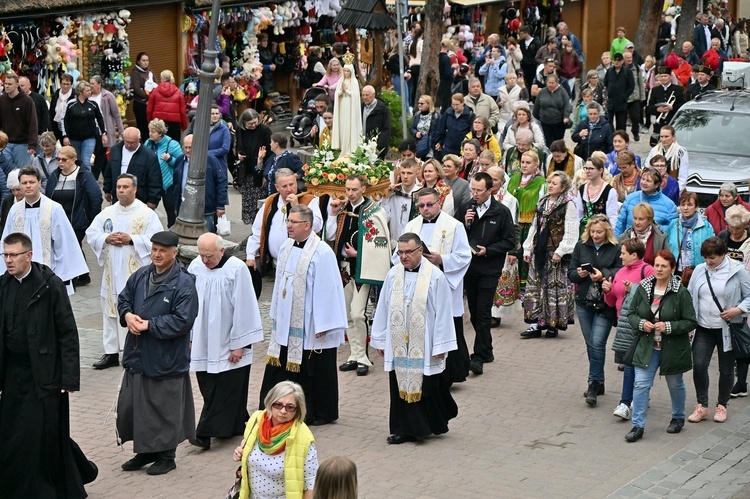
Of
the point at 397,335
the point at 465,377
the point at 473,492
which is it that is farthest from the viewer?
the point at 465,377

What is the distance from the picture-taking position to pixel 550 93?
74.4ft

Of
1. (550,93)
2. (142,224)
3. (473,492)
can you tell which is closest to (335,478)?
(473,492)

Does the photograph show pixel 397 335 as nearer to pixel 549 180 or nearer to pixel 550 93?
pixel 549 180

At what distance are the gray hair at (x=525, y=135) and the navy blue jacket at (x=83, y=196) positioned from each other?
5.17 meters

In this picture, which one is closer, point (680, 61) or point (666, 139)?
point (666, 139)

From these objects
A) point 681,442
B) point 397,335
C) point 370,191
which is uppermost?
point 370,191

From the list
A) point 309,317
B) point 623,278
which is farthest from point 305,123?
point 623,278

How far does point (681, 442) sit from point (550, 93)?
11815 millimetres

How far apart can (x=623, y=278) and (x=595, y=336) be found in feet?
2.18

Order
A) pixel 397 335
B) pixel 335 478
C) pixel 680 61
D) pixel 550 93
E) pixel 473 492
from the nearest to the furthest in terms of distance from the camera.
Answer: pixel 335 478
pixel 473 492
pixel 397 335
pixel 550 93
pixel 680 61

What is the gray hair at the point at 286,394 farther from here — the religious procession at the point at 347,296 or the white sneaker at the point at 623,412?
the white sneaker at the point at 623,412

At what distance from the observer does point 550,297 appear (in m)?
14.3

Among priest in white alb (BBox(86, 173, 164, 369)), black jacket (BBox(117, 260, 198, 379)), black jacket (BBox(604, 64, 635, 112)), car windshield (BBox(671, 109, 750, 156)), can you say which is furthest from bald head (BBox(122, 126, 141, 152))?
black jacket (BBox(604, 64, 635, 112))

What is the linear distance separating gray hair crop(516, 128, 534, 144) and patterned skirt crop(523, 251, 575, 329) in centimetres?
332
